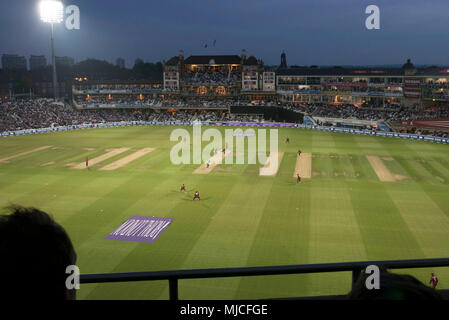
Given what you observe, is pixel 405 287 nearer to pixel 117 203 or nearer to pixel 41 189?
pixel 117 203

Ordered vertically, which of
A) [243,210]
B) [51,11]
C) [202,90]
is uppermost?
[51,11]

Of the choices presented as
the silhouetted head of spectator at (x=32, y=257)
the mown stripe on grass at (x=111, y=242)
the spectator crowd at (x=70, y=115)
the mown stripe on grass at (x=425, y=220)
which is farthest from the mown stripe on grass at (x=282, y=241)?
the spectator crowd at (x=70, y=115)

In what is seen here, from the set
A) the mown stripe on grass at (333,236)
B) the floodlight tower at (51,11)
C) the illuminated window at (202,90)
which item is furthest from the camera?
the illuminated window at (202,90)

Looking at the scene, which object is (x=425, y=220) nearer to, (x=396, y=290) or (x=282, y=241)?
(x=282, y=241)

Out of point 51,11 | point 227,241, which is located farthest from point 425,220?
point 51,11

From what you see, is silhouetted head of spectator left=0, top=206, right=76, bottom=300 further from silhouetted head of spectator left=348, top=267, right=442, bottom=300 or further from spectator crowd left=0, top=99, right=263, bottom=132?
spectator crowd left=0, top=99, right=263, bottom=132

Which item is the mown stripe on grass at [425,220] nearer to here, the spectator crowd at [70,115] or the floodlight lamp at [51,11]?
the spectator crowd at [70,115]

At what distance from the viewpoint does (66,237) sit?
212 centimetres

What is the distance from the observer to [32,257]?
196cm

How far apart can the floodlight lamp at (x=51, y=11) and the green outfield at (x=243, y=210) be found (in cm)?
2970

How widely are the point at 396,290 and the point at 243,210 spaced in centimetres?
2715

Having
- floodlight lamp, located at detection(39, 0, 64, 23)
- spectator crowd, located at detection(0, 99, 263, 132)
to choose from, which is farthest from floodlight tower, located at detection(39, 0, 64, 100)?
spectator crowd, located at detection(0, 99, 263, 132)

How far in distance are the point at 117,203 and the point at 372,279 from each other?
30.0 meters

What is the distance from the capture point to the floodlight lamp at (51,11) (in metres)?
68.0
